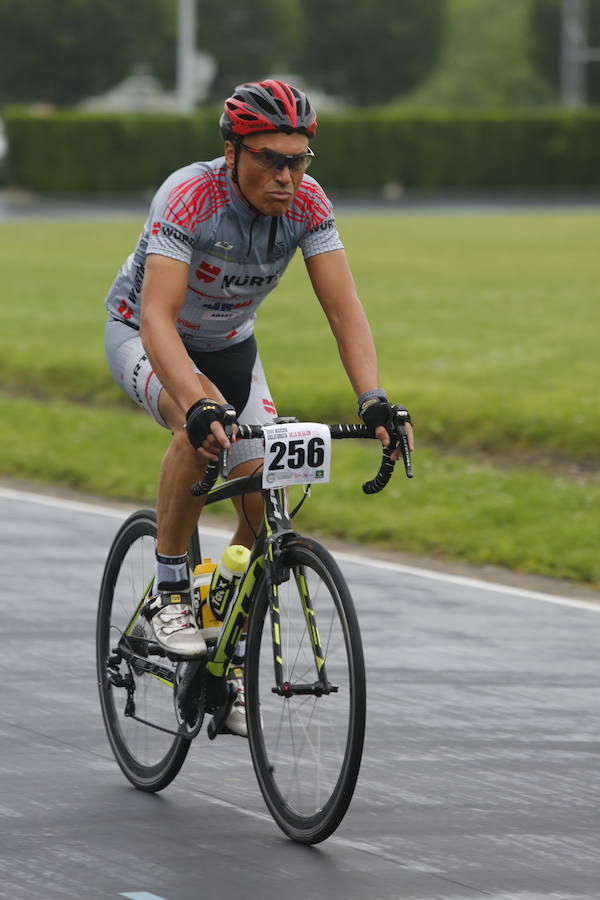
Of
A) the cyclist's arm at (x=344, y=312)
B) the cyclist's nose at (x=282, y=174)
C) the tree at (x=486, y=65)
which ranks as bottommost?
the cyclist's arm at (x=344, y=312)

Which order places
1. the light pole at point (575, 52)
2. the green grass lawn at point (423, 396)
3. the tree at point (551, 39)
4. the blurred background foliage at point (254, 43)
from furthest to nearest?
the tree at point (551, 39)
the light pole at point (575, 52)
the blurred background foliage at point (254, 43)
the green grass lawn at point (423, 396)

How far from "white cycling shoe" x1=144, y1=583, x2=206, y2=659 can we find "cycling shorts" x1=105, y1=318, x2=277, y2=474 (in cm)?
50

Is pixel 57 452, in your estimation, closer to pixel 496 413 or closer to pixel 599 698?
pixel 496 413

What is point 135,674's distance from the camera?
5738 mm

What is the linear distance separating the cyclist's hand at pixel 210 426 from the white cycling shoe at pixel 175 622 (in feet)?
2.42

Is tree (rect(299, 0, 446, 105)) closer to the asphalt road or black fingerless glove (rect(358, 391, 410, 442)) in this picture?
the asphalt road

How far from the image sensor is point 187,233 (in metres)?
5.04

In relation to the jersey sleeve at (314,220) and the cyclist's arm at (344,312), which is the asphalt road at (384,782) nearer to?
the cyclist's arm at (344,312)

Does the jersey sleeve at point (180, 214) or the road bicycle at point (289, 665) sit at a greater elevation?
the jersey sleeve at point (180, 214)

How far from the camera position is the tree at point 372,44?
81812mm

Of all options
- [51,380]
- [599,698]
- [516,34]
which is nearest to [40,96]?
[516,34]

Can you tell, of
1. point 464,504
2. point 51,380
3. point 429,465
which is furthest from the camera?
point 51,380

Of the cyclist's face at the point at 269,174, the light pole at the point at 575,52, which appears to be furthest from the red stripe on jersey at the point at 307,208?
the light pole at the point at 575,52

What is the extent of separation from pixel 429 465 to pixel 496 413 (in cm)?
142
